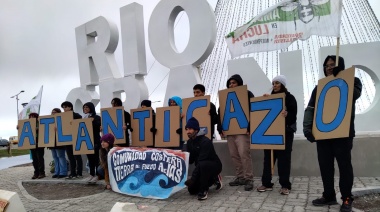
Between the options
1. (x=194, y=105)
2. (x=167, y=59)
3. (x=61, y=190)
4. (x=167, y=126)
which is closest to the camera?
(x=194, y=105)

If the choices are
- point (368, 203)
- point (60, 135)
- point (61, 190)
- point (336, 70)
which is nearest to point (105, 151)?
point (61, 190)

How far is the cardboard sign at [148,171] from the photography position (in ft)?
17.1

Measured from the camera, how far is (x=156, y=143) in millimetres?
6797

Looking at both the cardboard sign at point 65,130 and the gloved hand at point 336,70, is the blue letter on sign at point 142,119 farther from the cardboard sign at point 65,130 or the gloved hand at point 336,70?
the gloved hand at point 336,70

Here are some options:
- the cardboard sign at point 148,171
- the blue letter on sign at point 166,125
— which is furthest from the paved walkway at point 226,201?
the blue letter on sign at point 166,125

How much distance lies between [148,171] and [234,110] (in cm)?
192

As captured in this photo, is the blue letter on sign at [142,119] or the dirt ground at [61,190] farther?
the blue letter on sign at [142,119]

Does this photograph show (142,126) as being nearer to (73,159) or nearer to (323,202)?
(73,159)

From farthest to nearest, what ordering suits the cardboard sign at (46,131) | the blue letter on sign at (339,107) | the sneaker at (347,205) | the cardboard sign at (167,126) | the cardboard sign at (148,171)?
the cardboard sign at (46,131)
the cardboard sign at (167,126)
the cardboard sign at (148,171)
the blue letter on sign at (339,107)
the sneaker at (347,205)

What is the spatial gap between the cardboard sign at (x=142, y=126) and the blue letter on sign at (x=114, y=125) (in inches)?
10.7

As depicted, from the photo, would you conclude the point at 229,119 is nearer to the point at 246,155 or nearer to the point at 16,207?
the point at 246,155

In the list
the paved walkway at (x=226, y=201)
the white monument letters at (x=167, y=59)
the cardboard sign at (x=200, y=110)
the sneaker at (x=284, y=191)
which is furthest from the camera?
the white monument letters at (x=167, y=59)

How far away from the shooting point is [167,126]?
667 cm

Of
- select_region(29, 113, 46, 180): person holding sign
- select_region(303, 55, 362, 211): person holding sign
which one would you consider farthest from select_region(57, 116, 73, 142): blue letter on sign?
select_region(303, 55, 362, 211): person holding sign
